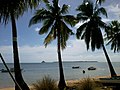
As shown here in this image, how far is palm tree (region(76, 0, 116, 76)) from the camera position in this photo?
31234 mm

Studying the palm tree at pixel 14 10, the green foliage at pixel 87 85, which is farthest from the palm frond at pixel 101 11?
the green foliage at pixel 87 85

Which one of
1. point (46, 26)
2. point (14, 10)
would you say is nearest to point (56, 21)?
point (46, 26)

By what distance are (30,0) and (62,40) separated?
15.1m

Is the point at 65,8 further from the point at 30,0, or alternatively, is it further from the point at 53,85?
the point at 53,85

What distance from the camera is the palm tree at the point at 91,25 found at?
3123 centimetres

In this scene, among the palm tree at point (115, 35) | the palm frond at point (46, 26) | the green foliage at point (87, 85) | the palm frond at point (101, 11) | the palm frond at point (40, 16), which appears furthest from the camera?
the palm tree at point (115, 35)

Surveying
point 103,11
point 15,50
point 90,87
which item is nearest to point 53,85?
point 90,87

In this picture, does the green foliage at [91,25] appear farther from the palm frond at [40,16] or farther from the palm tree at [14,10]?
the palm tree at [14,10]

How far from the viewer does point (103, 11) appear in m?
31.0

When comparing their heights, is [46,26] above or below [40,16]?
below

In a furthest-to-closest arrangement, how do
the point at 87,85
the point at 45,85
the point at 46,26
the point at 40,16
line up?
1. the point at 46,26
2. the point at 40,16
3. the point at 87,85
4. the point at 45,85

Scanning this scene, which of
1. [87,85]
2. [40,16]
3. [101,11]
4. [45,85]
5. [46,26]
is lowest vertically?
[87,85]

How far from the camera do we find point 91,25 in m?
31.5

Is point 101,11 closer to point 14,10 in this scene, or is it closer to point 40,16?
point 40,16
